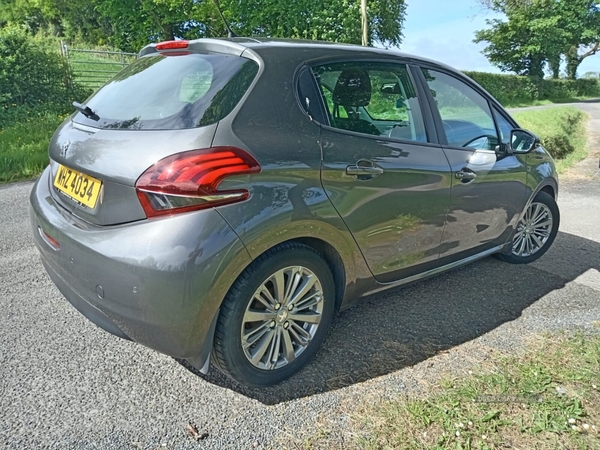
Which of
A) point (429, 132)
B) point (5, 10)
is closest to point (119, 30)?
point (5, 10)

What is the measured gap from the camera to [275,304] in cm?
231

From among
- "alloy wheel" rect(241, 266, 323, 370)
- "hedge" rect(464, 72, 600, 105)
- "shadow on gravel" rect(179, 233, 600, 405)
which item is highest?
"hedge" rect(464, 72, 600, 105)

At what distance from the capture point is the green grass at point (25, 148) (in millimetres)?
6910

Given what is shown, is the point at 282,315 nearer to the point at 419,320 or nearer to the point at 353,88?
the point at 419,320

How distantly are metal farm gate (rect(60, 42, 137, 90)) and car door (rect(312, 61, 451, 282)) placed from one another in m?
10.4

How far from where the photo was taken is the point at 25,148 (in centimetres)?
772

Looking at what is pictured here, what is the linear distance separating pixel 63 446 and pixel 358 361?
5.00 feet

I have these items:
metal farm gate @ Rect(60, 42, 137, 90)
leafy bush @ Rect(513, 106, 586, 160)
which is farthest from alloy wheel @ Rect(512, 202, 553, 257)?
metal farm gate @ Rect(60, 42, 137, 90)

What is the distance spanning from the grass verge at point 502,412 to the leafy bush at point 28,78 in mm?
10392

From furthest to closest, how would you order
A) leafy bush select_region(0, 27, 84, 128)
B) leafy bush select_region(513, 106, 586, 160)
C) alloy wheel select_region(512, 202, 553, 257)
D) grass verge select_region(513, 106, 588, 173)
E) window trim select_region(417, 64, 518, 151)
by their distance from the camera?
1. leafy bush select_region(513, 106, 586, 160)
2. leafy bush select_region(0, 27, 84, 128)
3. grass verge select_region(513, 106, 588, 173)
4. alloy wheel select_region(512, 202, 553, 257)
5. window trim select_region(417, 64, 518, 151)

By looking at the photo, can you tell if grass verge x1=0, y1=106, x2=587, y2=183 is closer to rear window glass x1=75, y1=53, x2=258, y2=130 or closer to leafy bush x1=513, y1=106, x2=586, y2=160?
leafy bush x1=513, y1=106, x2=586, y2=160

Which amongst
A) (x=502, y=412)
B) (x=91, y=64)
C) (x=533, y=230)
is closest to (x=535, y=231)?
(x=533, y=230)

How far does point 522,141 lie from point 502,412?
231cm

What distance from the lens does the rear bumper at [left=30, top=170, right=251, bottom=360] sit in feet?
6.21
